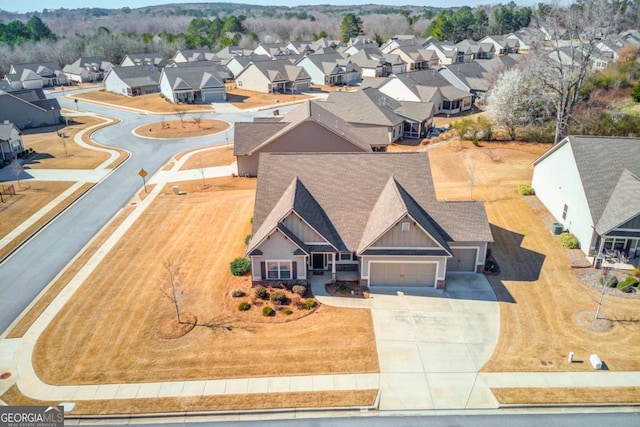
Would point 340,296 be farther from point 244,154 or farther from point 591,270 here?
point 244,154

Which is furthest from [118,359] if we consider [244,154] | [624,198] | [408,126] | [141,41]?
[141,41]

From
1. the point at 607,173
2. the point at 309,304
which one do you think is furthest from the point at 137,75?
the point at 607,173

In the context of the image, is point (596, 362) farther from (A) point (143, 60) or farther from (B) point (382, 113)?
Result: (A) point (143, 60)

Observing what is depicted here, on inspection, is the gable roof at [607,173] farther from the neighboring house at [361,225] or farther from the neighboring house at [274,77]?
the neighboring house at [274,77]

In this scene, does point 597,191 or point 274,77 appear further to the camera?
point 274,77

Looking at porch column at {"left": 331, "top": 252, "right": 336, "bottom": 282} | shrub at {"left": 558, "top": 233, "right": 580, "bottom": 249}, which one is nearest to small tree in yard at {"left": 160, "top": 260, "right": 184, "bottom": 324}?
porch column at {"left": 331, "top": 252, "right": 336, "bottom": 282}

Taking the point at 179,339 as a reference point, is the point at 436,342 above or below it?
below
